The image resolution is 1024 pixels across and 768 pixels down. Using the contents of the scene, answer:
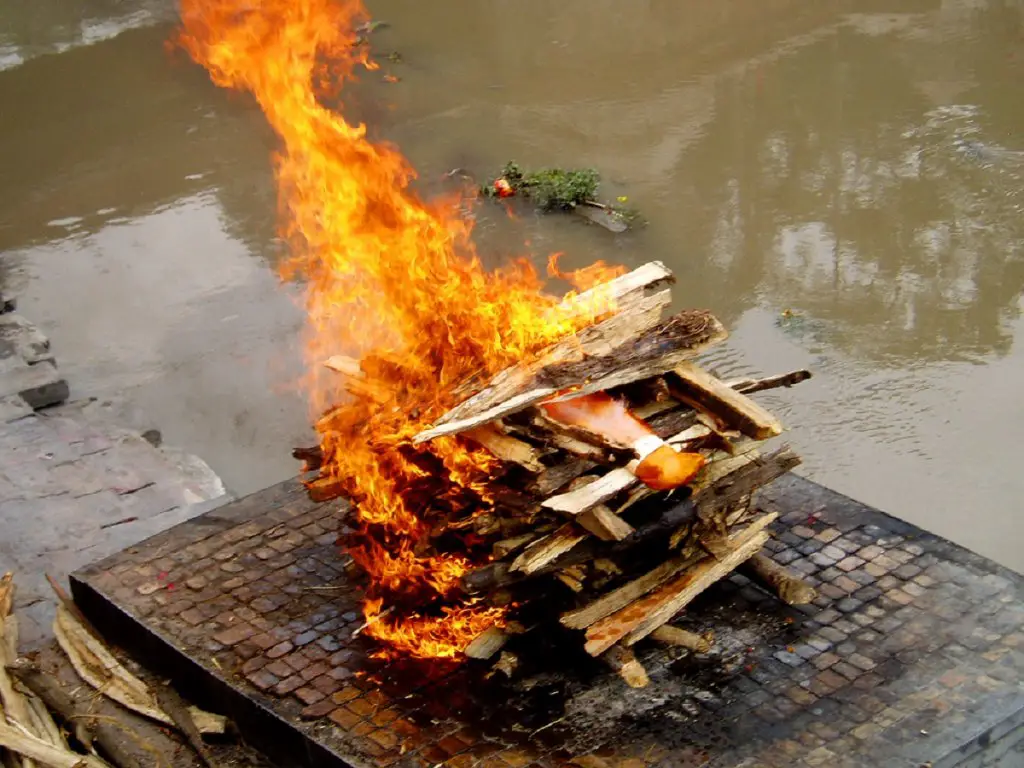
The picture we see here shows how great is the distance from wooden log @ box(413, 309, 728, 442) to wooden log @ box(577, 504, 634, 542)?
57 centimetres

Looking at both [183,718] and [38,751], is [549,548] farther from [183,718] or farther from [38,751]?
[38,751]

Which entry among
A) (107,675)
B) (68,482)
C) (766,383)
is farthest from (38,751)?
(766,383)

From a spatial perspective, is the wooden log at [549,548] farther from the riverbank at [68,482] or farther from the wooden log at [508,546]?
the riverbank at [68,482]

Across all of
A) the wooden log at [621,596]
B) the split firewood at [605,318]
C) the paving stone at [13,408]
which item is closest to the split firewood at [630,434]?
the split firewood at [605,318]

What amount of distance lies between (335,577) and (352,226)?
1935 millimetres

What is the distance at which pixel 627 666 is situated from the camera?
18.5 feet

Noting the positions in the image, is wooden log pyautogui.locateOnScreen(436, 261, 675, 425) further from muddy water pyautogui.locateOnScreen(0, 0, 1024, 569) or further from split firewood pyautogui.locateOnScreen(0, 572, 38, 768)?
muddy water pyautogui.locateOnScreen(0, 0, 1024, 569)

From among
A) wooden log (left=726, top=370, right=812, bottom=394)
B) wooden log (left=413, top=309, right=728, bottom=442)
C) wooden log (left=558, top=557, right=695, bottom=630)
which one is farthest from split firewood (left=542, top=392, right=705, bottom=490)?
wooden log (left=726, top=370, right=812, bottom=394)

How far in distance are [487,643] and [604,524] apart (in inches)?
35.6

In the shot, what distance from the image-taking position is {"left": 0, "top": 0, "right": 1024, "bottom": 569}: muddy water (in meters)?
9.37

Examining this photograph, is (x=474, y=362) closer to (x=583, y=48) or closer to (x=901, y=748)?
(x=901, y=748)

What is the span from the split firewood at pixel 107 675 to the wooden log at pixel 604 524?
2104mm

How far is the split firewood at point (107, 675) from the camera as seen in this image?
605 centimetres

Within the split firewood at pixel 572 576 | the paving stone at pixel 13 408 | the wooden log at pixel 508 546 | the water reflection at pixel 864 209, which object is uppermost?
the wooden log at pixel 508 546
